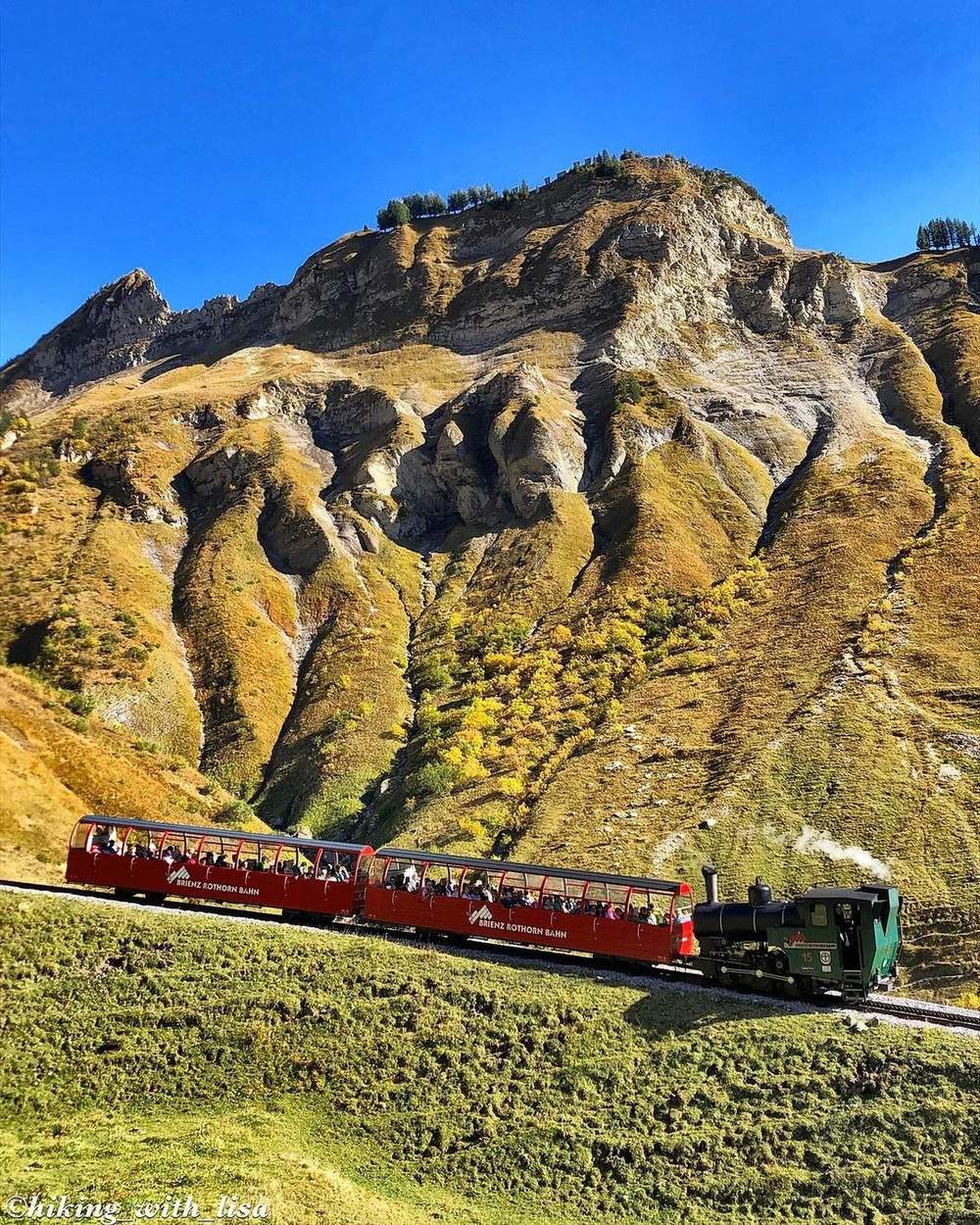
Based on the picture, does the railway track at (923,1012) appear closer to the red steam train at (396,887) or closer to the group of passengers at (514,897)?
the red steam train at (396,887)

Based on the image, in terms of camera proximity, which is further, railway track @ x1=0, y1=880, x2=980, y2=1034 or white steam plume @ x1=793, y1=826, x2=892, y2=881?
white steam plume @ x1=793, y1=826, x2=892, y2=881

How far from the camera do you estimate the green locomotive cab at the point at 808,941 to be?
25266mm

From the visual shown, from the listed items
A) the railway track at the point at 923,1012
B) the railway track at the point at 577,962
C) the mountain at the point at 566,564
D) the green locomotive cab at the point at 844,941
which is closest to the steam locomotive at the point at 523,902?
the green locomotive cab at the point at 844,941

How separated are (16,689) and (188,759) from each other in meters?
13.8

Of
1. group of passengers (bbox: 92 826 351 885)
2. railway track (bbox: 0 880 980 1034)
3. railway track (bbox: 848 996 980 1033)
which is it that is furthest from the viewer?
group of passengers (bbox: 92 826 351 885)

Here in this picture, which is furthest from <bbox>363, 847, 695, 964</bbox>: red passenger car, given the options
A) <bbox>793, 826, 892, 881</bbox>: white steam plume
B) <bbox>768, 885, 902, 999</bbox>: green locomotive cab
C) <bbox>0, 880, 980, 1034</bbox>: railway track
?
<bbox>793, 826, 892, 881</bbox>: white steam plume

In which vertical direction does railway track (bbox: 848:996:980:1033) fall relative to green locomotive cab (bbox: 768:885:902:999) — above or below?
below

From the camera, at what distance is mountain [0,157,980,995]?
50.4m

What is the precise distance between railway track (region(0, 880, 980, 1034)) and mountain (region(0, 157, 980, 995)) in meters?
10.6

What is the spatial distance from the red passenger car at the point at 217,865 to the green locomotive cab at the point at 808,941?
13360 millimetres

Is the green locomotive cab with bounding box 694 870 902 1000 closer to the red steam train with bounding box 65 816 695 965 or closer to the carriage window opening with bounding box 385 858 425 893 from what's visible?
the red steam train with bounding box 65 816 695 965

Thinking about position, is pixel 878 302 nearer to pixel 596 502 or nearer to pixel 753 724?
pixel 596 502

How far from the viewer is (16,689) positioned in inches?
2208

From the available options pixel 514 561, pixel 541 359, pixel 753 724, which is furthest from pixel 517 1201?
pixel 541 359
